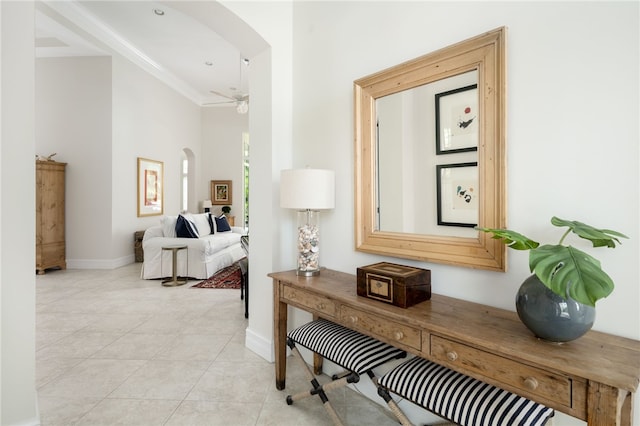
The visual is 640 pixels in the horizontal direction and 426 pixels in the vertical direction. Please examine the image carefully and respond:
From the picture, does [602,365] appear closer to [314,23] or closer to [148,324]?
[314,23]

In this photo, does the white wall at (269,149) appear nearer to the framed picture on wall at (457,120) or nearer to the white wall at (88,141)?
the framed picture on wall at (457,120)

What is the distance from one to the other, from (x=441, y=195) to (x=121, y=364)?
2.64 metres

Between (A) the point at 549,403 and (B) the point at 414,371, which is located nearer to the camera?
(A) the point at 549,403

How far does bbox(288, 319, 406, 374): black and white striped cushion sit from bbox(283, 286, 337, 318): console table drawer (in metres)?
0.14

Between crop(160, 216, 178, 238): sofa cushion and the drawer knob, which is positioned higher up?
crop(160, 216, 178, 238): sofa cushion

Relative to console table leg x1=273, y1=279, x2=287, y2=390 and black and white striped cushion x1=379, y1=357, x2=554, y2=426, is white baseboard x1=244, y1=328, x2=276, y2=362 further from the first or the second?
black and white striped cushion x1=379, y1=357, x2=554, y2=426

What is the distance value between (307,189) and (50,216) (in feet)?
19.0

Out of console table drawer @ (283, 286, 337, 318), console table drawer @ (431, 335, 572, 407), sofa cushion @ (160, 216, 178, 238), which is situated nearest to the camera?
console table drawer @ (431, 335, 572, 407)

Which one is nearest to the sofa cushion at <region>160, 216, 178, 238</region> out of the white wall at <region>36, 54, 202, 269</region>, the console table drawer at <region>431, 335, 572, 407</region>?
the white wall at <region>36, 54, 202, 269</region>

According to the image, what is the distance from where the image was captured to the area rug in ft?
16.4

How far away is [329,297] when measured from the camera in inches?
71.6

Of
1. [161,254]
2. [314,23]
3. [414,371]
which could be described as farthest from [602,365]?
[161,254]

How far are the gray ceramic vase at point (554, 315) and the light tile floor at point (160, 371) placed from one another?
3.89 ft

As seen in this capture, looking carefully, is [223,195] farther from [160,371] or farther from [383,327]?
[383,327]
